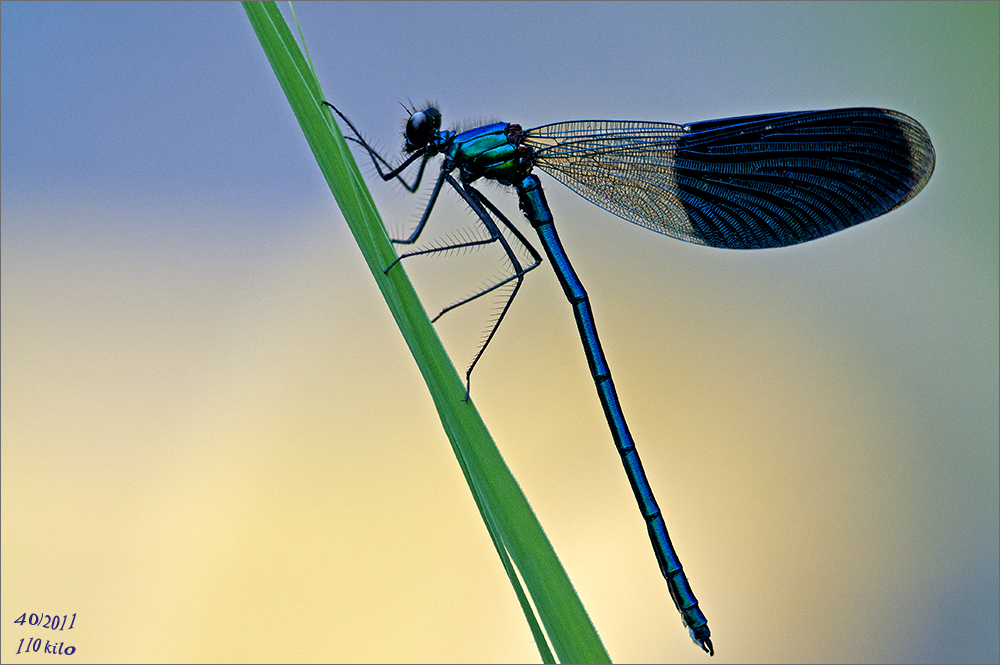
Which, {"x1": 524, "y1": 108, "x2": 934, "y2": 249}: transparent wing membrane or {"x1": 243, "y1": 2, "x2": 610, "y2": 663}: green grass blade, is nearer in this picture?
{"x1": 243, "y1": 2, "x2": 610, "y2": 663}: green grass blade

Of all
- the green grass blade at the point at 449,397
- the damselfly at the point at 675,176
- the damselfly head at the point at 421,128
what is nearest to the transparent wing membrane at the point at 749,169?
the damselfly at the point at 675,176

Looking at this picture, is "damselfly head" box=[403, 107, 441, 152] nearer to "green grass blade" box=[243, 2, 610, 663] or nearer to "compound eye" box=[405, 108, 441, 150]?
"compound eye" box=[405, 108, 441, 150]

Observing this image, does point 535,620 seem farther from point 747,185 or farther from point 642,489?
point 747,185

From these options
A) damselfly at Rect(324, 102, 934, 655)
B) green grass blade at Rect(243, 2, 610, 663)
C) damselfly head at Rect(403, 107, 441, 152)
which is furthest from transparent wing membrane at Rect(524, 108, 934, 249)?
green grass blade at Rect(243, 2, 610, 663)

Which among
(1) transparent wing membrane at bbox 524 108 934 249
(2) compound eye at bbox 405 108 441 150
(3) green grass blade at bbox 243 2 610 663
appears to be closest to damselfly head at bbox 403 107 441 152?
(2) compound eye at bbox 405 108 441 150

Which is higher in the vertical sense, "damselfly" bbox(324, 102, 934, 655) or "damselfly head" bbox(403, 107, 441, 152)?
"damselfly head" bbox(403, 107, 441, 152)

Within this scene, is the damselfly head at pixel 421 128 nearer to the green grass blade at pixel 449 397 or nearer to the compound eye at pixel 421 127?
the compound eye at pixel 421 127
